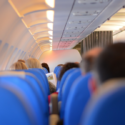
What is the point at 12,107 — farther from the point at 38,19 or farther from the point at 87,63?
the point at 38,19

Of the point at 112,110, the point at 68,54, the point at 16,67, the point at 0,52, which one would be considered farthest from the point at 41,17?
the point at 68,54

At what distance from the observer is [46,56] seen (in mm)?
19266

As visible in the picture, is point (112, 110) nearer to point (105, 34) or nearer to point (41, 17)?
point (41, 17)

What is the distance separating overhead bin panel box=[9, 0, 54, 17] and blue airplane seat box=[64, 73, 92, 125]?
18.1 feet

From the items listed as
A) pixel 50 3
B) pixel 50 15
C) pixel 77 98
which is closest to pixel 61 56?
pixel 50 15

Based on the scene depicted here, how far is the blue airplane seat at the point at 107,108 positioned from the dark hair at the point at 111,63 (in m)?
0.21

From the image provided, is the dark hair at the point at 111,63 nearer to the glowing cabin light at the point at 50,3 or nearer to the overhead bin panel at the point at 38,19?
the glowing cabin light at the point at 50,3

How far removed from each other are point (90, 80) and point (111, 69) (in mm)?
294

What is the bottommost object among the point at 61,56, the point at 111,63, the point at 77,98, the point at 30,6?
the point at 77,98

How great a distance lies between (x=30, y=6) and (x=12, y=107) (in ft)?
21.3

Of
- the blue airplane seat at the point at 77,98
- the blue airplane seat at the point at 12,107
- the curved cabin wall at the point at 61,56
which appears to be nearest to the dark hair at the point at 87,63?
the blue airplane seat at the point at 77,98

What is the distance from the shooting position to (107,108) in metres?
0.67

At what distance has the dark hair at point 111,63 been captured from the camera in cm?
85

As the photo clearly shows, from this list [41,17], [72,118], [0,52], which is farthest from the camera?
[41,17]
